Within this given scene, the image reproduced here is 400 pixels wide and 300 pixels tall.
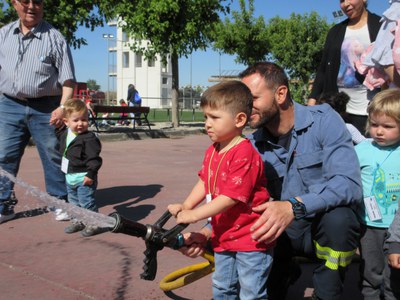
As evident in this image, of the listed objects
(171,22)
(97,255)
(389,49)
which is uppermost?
(171,22)

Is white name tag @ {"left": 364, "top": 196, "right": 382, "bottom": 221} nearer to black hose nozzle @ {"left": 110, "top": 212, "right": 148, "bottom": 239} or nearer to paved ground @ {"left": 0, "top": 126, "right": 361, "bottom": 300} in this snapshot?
paved ground @ {"left": 0, "top": 126, "right": 361, "bottom": 300}

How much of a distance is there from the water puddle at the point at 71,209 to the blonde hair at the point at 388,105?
1.59 metres

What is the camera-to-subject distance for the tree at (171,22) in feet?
49.4

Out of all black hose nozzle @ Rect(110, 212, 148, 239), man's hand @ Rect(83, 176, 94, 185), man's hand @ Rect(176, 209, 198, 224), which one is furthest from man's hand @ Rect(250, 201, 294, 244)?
man's hand @ Rect(83, 176, 94, 185)

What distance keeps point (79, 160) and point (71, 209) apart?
101 centimetres

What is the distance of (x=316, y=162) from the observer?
107 inches

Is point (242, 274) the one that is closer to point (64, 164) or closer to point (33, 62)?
point (64, 164)

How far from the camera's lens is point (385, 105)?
278 centimetres

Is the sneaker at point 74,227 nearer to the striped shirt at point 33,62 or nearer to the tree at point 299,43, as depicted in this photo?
the striped shirt at point 33,62

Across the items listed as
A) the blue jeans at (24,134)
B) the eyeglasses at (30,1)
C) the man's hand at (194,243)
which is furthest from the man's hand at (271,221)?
the eyeglasses at (30,1)

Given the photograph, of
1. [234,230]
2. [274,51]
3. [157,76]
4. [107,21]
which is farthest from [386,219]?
[157,76]

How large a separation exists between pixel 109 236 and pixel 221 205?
7.87ft

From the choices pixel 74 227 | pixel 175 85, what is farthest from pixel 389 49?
pixel 175 85

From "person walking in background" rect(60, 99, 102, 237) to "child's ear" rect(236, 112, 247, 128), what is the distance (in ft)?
8.23
